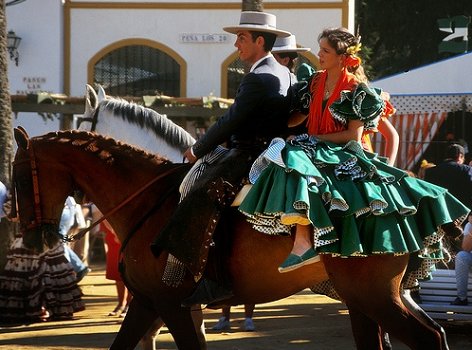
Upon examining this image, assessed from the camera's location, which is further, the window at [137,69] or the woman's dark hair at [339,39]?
the window at [137,69]

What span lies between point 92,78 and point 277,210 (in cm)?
1969

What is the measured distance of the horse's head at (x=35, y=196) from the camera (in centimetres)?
704

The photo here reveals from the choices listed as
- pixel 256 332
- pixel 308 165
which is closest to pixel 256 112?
pixel 308 165

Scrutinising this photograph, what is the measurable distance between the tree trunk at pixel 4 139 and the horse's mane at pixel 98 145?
531 centimetres

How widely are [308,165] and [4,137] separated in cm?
761

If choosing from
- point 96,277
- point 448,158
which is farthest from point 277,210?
point 96,277

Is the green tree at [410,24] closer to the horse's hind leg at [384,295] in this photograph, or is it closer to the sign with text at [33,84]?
the sign with text at [33,84]

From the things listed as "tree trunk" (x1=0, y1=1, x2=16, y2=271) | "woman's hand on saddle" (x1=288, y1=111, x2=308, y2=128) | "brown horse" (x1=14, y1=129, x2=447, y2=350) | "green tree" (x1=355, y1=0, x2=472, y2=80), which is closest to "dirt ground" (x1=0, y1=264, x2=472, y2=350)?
"tree trunk" (x1=0, y1=1, x2=16, y2=271)

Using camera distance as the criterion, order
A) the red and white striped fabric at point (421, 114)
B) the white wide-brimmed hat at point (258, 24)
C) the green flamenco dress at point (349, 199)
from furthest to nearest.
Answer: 1. the red and white striped fabric at point (421, 114)
2. the white wide-brimmed hat at point (258, 24)
3. the green flamenco dress at point (349, 199)

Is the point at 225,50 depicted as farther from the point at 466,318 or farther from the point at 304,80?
the point at 304,80

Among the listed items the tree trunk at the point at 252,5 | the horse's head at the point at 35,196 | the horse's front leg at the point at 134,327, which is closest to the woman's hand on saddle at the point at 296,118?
the horse's front leg at the point at 134,327

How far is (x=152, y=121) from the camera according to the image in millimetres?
8820

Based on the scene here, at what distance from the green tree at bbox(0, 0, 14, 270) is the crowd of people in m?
6.17

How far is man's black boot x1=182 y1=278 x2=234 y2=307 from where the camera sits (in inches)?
258
